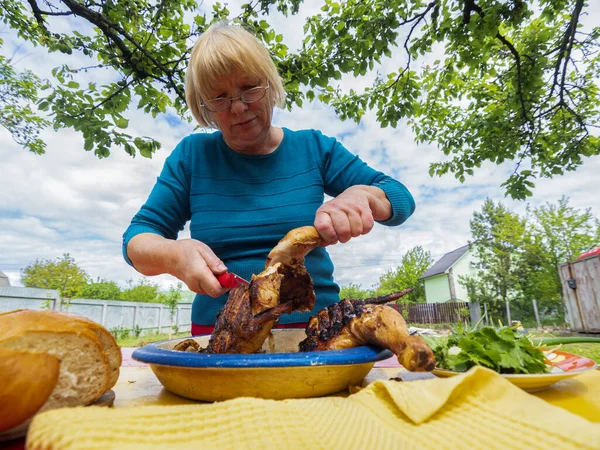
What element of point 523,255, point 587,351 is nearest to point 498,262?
point 523,255

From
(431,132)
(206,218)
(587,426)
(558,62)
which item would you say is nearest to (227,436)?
(587,426)

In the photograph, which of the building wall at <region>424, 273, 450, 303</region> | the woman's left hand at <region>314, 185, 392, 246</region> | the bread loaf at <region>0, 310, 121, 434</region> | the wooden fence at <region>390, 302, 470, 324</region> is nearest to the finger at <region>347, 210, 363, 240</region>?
the woman's left hand at <region>314, 185, 392, 246</region>

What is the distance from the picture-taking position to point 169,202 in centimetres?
189

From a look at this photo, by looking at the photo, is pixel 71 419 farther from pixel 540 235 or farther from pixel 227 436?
pixel 540 235

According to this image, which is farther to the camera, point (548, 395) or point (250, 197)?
point (250, 197)

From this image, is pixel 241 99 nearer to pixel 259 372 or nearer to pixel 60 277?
pixel 259 372

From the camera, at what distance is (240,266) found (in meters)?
1.75

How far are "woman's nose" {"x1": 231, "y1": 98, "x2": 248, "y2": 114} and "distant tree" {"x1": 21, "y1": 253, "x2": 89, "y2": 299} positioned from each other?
824 inches

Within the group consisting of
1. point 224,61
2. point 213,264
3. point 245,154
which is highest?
point 224,61

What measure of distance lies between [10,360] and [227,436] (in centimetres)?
45

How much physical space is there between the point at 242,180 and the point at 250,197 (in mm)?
143

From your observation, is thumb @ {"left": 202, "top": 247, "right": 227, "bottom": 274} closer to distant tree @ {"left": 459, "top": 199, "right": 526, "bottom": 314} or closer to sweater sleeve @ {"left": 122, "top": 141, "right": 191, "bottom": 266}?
sweater sleeve @ {"left": 122, "top": 141, "right": 191, "bottom": 266}

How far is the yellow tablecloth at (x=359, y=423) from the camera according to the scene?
19.6 inches

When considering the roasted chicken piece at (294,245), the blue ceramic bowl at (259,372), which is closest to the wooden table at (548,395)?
the blue ceramic bowl at (259,372)
